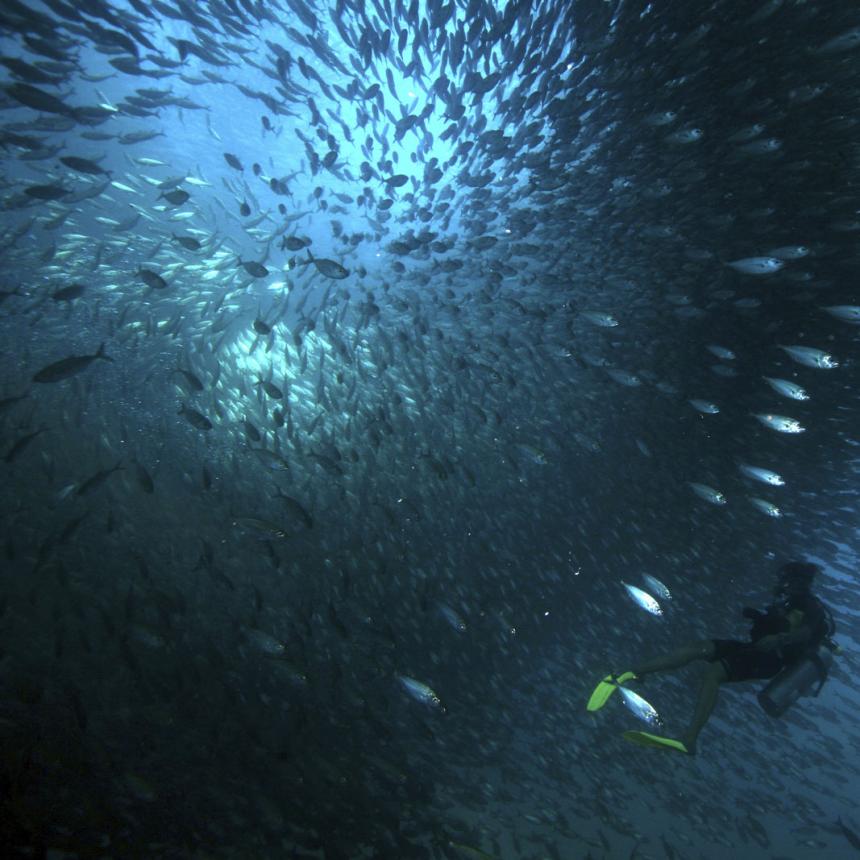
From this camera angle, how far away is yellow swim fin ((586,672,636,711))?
6969 mm

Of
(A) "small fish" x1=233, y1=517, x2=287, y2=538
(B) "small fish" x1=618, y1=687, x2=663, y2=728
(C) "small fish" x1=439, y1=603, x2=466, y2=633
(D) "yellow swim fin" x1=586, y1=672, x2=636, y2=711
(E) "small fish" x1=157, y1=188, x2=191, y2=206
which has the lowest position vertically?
(D) "yellow swim fin" x1=586, y1=672, x2=636, y2=711

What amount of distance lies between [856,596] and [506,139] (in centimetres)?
2139

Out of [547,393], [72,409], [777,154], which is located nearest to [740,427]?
[547,393]

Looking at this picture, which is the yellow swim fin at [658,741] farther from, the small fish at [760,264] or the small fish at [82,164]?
the small fish at [82,164]

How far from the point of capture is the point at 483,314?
525 inches

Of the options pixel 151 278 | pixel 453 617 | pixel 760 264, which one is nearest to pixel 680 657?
pixel 453 617

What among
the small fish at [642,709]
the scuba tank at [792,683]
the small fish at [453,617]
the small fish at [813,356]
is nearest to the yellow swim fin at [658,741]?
the small fish at [642,709]

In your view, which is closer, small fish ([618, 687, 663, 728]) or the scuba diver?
small fish ([618, 687, 663, 728])

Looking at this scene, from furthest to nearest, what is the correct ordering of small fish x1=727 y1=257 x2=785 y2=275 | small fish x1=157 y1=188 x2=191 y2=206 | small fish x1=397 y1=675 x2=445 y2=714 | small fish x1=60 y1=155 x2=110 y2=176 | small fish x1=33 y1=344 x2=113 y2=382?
1. small fish x1=157 y1=188 x2=191 y2=206
2. small fish x1=727 y1=257 x2=785 y2=275
3. small fish x1=60 y1=155 x2=110 y2=176
4. small fish x1=397 y1=675 x2=445 y2=714
5. small fish x1=33 y1=344 x2=113 y2=382

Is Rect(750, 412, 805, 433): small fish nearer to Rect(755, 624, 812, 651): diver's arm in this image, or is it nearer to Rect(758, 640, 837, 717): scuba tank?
Rect(755, 624, 812, 651): diver's arm

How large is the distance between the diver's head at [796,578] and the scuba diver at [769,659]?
0.02 m

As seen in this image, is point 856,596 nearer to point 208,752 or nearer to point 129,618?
point 208,752

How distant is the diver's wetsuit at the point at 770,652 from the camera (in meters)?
6.79

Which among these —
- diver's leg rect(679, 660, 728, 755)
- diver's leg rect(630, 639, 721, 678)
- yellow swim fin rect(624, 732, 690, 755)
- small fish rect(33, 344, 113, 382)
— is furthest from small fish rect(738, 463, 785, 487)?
small fish rect(33, 344, 113, 382)
